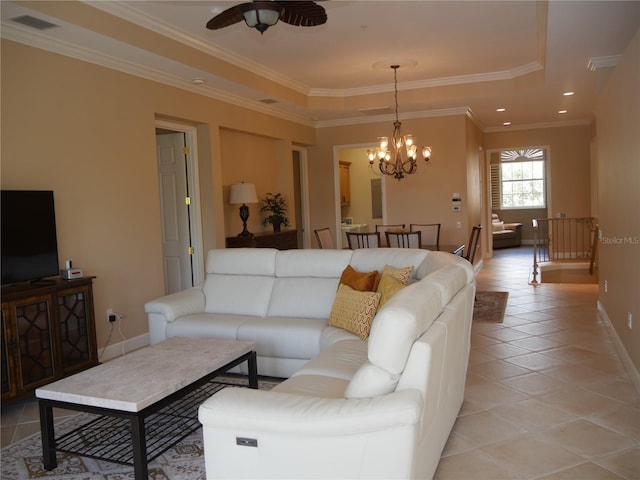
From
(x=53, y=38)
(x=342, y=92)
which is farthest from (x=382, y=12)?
(x=342, y=92)

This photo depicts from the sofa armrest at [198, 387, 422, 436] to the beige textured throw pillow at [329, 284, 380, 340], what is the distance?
156 centimetres

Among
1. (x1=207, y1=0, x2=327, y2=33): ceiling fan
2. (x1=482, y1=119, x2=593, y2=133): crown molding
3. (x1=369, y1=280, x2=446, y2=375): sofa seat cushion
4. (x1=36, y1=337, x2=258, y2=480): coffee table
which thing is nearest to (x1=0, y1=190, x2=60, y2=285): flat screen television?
(x1=36, y1=337, x2=258, y2=480): coffee table

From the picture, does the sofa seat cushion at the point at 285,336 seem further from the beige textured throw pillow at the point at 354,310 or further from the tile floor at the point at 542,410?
the tile floor at the point at 542,410

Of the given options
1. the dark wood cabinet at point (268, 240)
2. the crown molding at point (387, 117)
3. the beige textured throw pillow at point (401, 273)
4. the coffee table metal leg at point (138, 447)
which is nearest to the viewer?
the coffee table metal leg at point (138, 447)

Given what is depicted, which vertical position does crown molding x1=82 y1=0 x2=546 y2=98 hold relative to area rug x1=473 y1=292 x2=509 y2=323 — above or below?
above

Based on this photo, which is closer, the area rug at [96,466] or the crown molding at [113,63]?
the area rug at [96,466]

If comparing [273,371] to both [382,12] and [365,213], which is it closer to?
[382,12]

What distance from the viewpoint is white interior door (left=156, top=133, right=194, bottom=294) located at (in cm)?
645

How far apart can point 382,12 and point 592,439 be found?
3827 millimetres

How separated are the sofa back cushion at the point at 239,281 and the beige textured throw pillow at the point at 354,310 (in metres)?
0.86

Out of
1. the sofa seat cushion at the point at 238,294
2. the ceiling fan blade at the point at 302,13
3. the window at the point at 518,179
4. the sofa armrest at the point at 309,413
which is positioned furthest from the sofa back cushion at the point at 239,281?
the window at the point at 518,179

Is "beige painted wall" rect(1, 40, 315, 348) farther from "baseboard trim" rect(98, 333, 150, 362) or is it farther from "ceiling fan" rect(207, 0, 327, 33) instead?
"ceiling fan" rect(207, 0, 327, 33)

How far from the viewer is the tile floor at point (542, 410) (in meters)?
2.72

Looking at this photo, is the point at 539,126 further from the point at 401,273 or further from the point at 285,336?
the point at 285,336
